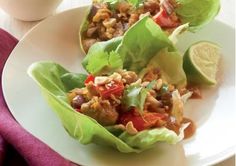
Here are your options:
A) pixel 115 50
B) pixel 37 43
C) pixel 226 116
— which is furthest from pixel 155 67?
pixel 37 43

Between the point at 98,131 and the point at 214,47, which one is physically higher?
the point at 98,131

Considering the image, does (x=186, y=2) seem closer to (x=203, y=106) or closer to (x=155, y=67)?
(x=155, y=67)

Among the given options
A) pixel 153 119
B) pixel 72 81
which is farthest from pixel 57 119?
pixel 153 119

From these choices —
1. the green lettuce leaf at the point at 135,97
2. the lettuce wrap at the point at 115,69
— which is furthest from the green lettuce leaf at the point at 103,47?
the green lettuce leaf at the point at 135,97

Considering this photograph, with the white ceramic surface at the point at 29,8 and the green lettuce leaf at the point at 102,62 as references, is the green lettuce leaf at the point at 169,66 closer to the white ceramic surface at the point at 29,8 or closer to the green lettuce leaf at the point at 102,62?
the green lettuce leaf at the point at 102,62

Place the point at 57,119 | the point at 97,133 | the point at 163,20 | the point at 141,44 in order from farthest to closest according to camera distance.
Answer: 1. the point at 163,20
2. the point at 141,44
3. the point at 57,119
4. the point at 97,133

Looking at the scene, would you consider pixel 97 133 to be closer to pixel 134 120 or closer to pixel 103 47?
pixel 134 120

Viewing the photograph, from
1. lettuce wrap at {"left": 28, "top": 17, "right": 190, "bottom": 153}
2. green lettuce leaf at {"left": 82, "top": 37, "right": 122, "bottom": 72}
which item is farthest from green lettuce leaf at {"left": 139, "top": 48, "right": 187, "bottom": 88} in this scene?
green lettuce leaf at {"left": 82, "top": 37, "right": 122, "bottom": 72}
